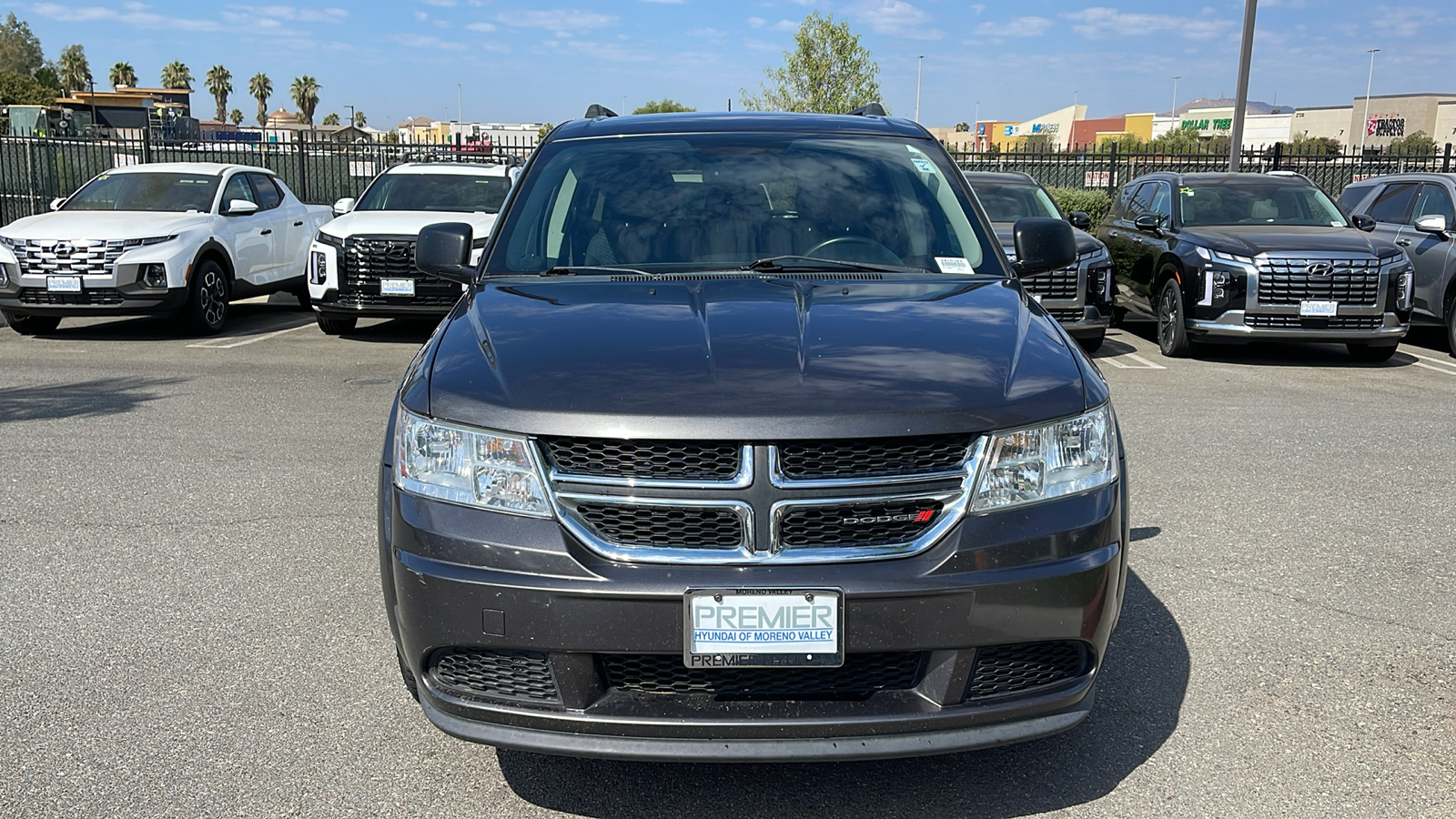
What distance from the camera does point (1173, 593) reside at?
186 inches

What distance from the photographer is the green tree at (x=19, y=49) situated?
314ft

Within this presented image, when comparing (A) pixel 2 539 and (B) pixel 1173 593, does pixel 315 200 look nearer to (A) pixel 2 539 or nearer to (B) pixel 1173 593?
(A) pixel 2 539

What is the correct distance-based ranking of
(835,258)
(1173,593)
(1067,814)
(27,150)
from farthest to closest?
(27,150), (1173,593), (835,258), (1067,814)

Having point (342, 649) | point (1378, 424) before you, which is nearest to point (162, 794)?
point (342, 649)

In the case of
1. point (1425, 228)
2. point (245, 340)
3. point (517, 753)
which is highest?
point (1425, 228)

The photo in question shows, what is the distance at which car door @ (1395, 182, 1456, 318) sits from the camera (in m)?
12.1

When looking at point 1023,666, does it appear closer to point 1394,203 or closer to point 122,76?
point 1394,203

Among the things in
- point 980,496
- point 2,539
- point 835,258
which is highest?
point 835,258

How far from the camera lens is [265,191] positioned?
1371 centimetres

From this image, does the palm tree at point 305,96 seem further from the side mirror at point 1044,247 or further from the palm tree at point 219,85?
the side mirror at point 1044,247

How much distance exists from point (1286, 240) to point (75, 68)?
353 ft

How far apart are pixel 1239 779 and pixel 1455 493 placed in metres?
3.96

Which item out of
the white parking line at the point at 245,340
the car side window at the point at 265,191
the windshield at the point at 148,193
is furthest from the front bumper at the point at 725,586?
the car side window at the point at 265,191

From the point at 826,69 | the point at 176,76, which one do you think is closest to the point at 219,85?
the point at 176,76
